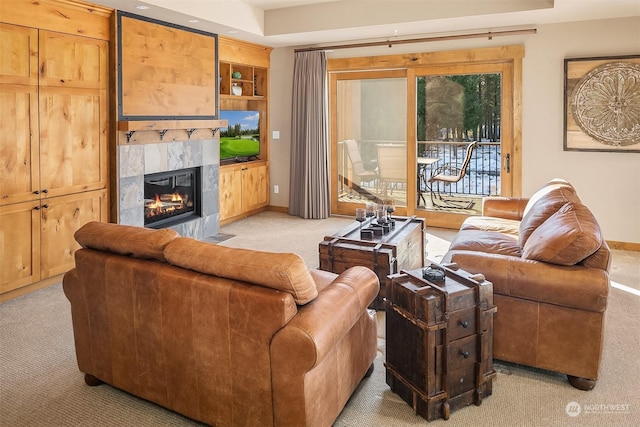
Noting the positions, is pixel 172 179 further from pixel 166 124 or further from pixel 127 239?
pixel 127 239

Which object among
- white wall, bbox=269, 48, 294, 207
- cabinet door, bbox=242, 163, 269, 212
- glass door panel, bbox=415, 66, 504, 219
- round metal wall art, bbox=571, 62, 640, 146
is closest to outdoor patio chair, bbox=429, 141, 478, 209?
glass door panel, bbox=415, 66, 504, 219

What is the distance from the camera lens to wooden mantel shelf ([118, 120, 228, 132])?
4.71m

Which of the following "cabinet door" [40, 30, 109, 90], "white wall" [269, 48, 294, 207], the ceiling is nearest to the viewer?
"cabinet door" [40, 30, 109, 90]

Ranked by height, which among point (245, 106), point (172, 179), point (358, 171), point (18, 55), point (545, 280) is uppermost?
point (245, 106)

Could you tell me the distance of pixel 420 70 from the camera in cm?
641

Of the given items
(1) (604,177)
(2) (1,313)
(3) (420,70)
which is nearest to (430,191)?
(3) (420,70)

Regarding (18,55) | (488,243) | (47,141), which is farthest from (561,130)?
(18,55)

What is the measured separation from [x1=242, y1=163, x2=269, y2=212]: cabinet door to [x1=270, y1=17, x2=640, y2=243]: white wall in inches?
120

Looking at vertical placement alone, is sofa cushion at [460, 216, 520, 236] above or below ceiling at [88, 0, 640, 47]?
below

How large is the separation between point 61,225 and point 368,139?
13.6 feet

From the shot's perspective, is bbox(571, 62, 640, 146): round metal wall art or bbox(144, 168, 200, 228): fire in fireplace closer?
bbox(571, 62, 640, 146): round metal wall art

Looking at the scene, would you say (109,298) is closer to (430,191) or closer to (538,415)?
(538,415)

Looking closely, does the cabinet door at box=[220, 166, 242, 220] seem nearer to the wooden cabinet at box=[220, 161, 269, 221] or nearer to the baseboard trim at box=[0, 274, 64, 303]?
the wooden cabinet at box=[220, 161, 269, 221]

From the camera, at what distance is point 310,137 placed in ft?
23.3
